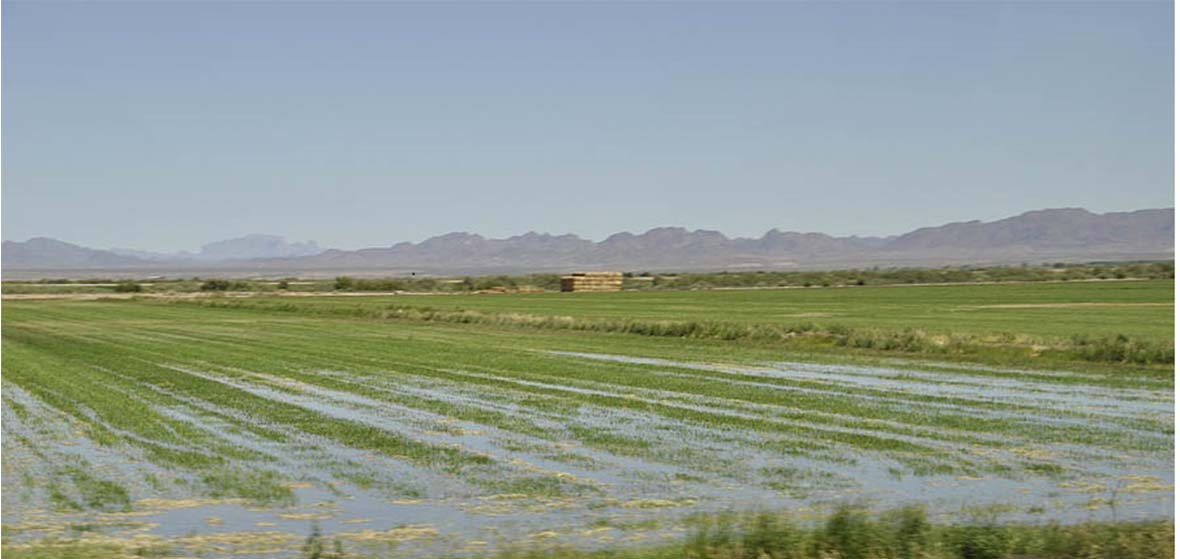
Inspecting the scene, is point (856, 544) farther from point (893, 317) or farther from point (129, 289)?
point (129, 289)

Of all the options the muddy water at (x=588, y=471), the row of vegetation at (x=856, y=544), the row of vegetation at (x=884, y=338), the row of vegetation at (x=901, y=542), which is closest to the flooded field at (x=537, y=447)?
the muddy water at (x=588, y=471)

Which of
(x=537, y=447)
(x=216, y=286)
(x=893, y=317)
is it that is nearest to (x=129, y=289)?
(x=216, y=286)

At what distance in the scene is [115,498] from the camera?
48.4 feet

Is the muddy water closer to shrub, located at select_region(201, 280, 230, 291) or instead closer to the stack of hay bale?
the stack of hay bale

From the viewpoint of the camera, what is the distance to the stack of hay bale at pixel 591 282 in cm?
10675

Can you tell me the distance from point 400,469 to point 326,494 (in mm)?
1886

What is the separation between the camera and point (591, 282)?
354ft

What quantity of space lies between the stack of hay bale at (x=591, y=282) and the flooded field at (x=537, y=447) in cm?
7139

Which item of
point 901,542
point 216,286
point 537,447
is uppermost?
point 901,542

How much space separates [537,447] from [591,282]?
88.9 metres

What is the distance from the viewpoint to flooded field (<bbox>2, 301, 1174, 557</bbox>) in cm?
1370

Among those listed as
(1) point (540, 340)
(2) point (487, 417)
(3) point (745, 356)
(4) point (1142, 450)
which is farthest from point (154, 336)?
(4) point (1142, 450)

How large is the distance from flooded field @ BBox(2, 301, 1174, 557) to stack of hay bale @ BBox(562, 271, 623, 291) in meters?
71.4

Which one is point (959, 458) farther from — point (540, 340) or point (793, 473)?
point (540, 340)
